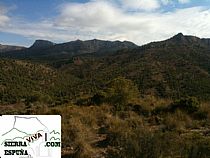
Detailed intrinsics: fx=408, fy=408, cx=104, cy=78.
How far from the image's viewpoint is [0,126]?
273 inches

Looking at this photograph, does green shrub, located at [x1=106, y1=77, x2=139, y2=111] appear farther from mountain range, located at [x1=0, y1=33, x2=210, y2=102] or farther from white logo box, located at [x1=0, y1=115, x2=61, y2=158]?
mountain range, located at [x1=0, y1=33, x2=210, y2=102]

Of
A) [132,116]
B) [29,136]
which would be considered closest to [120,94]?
[132,116]

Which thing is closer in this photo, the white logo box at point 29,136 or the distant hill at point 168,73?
the white logo box at point 29,136

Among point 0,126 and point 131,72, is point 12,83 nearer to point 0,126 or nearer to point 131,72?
point 131,72

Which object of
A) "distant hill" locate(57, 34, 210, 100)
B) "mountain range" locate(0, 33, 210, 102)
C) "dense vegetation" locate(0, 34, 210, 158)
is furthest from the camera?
"mountain range" locate(0, 33, 210, 102)

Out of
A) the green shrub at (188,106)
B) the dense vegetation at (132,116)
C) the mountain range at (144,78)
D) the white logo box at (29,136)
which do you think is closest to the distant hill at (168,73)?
the mountain range at (144,78)

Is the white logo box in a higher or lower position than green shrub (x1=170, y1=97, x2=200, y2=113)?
higher

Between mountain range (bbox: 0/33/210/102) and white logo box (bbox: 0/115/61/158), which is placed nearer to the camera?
white logo box (bbox: 0/115/61/158)

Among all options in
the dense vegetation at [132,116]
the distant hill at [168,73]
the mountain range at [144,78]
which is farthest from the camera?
the mountain range at [144,78]

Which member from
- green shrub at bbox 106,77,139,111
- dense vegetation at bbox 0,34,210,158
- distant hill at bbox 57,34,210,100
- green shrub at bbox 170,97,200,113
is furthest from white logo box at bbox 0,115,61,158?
distant hill at bbox 57,34,210,100

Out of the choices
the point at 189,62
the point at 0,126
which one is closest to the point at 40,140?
the point at 0,126

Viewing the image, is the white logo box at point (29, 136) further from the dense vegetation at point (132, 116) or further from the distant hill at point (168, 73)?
the distant hill at point (168, 73)

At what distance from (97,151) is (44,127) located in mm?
5254

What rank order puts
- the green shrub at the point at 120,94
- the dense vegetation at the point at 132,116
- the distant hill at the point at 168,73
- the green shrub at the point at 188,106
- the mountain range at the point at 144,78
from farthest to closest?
the mountain range at the point at 144,78 → the distant hill at the point at 168,73 → the green shrub at the point at 120,94 → the green shrub at the point at 188,106 → the dense vegetation at the point at 132,116
